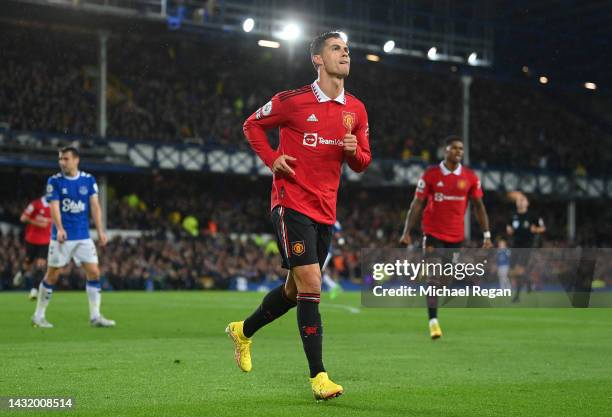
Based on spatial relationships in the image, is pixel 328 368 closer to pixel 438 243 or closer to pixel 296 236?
pixel 296 236

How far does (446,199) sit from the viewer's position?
12.9 m

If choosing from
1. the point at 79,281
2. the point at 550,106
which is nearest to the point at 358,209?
the point at 550,106

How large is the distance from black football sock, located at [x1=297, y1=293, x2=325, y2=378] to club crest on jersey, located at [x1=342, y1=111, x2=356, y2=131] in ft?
4.13

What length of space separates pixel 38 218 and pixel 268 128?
1435 cm

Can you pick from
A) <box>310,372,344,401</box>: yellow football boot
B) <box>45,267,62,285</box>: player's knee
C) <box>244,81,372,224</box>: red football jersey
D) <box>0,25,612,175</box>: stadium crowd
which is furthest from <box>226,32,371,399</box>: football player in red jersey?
<box>0,25,612,175</box>: stadium crowd

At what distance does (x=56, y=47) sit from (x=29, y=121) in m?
4.98

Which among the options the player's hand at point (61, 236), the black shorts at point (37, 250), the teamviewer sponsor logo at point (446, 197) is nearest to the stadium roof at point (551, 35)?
the black shorts at point (37, 250)

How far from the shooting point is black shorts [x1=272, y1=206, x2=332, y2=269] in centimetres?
703

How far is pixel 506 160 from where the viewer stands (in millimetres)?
48031

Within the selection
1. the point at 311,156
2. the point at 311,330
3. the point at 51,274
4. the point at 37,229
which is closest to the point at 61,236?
the point at 51,274

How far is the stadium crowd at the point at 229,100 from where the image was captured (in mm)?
36750

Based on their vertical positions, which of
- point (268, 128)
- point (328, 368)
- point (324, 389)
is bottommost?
point (328, 368)

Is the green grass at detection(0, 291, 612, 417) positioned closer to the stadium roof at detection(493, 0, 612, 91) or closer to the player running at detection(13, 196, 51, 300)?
the player running at detection(13, 196, 51, 300)

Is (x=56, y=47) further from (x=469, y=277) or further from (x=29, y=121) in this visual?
(x=469, y=277)
